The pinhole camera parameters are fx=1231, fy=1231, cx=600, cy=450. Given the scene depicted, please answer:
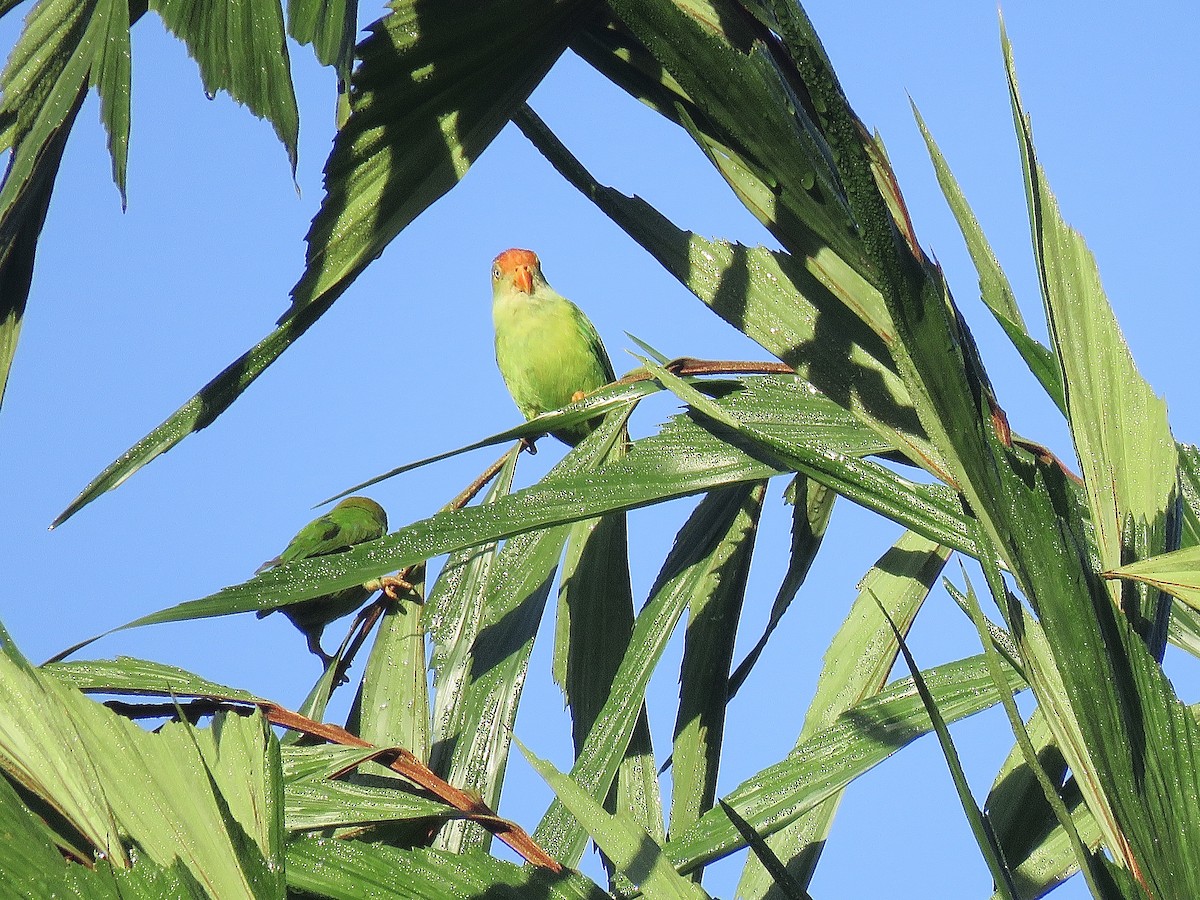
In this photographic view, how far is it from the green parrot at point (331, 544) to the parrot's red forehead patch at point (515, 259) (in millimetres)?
998

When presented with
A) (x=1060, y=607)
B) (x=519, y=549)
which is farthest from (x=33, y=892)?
(x=519, y=549)

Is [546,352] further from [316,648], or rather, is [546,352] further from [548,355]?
[316,648]

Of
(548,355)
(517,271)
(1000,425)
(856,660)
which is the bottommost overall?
(856,660)

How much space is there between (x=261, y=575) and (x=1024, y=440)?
72 centimetres

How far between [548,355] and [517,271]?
0.39 metres

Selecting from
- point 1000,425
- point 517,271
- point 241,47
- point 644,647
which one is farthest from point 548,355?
point 1000,425

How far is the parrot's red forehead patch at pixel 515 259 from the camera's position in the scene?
354 cm

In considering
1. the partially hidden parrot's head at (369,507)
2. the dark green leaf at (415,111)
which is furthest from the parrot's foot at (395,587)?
the partially hidden parrot's head at (369,507)

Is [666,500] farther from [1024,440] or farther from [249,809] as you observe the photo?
[249,809]

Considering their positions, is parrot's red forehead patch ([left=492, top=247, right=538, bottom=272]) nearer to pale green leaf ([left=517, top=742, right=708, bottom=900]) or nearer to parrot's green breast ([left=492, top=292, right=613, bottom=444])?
parrot's green breast ([left=492, top=292, right=613, bottom=444])

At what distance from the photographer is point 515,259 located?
11.6 ft

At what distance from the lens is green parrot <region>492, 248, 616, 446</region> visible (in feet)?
10.6

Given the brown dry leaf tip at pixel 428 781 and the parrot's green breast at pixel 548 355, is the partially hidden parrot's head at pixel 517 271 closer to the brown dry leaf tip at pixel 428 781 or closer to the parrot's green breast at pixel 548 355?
the parrot's green breast at pixel 548 355

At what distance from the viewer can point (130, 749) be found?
718 mm
